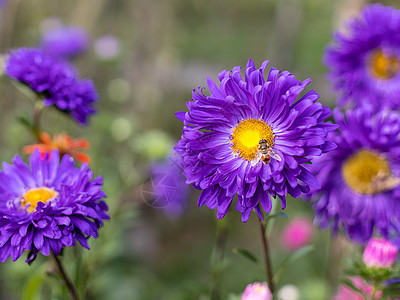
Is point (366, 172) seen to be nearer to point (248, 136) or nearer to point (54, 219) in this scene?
point (248, 136)

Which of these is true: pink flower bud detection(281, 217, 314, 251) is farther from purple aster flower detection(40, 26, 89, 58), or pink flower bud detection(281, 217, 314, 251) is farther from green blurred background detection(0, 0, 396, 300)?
purple aster flower detection(40, 26, 89, 58)

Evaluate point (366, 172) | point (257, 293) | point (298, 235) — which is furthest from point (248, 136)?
point (298, 235)

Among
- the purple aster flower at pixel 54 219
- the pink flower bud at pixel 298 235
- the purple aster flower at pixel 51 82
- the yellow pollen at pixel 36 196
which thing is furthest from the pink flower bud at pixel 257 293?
the pink flower bud at pixel 298 235

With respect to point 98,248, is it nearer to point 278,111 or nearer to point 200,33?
point 278,111

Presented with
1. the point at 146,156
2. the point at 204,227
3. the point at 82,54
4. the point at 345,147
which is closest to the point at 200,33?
the point at 204,227

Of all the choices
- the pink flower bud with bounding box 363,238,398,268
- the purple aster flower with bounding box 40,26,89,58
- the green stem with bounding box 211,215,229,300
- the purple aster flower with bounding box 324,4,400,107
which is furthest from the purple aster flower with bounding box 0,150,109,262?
the purple aster flower with bounding box 40,26,89,58
